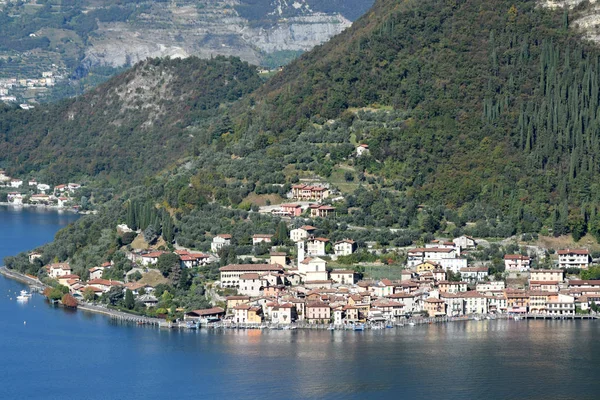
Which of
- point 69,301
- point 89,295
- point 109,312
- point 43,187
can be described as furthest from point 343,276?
point 43,187

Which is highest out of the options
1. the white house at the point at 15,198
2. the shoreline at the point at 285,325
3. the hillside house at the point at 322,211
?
the white house at the point at 15,198

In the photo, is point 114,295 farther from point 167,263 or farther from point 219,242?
point 219,242

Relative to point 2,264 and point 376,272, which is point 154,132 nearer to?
point 2,264

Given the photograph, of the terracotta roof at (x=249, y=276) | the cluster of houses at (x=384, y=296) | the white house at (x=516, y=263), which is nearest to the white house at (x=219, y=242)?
the cluster of houses at (x=384, y=296)

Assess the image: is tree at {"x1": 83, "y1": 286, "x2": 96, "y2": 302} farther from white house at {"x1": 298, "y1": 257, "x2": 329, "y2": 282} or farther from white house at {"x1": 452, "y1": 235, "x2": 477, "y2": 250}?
white house at {"x1": 452, "y1": 235, "x2": 477, "y2": 250}

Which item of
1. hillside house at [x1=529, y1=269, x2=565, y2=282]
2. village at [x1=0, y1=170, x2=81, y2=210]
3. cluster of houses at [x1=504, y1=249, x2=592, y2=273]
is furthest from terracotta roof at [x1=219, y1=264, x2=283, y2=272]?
village at [x1=0, y1=170, x2=81, y2=210]

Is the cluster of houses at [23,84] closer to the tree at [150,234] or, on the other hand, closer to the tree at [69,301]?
the tree at [150,234]
